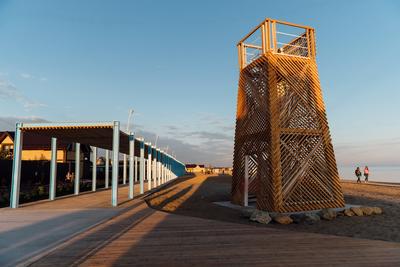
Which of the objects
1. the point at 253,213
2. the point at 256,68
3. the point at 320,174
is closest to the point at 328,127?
the point at 320,174

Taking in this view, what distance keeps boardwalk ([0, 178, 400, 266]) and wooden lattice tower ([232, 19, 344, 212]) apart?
324cm

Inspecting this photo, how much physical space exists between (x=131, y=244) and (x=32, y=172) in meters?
21.4

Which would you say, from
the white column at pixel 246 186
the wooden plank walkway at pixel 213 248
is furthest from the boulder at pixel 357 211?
the white column at pixel 246 186

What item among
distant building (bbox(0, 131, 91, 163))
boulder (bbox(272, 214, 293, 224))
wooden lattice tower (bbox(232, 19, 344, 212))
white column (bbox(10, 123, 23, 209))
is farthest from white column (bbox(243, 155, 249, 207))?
distant building (bbox(0, 131, 91, 163))

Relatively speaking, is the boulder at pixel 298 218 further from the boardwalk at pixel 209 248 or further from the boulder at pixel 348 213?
Result: the boardwalk at pixel 209 248

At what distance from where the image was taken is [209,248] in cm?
533

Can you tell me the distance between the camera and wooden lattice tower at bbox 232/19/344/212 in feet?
32.4

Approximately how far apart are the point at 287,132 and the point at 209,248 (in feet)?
19.4

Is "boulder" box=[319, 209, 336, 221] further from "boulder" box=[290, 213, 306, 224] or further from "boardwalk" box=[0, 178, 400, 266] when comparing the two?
"boardwalk" box=[0, 178, 400, 266]

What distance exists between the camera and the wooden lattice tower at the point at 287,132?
32.4 feet

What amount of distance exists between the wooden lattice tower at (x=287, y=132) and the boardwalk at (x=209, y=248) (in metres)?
3.24

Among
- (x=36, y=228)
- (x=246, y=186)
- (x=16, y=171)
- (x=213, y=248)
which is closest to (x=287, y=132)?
(x=246, y=186)

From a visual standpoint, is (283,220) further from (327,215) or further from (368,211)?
(368,211)

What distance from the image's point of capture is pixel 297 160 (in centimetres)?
1015
